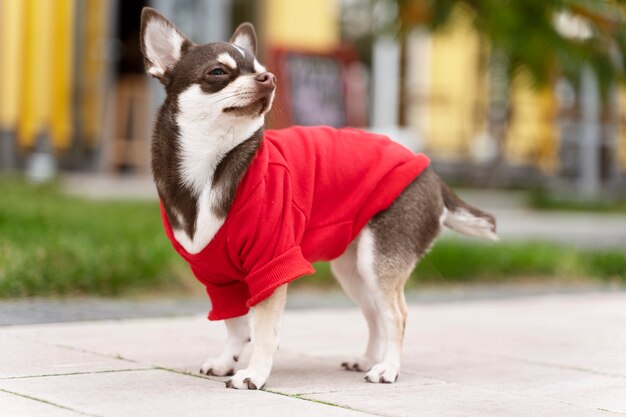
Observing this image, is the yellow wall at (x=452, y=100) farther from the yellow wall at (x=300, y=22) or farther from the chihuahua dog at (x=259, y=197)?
the chihuahua dog at (x=259, y=197)

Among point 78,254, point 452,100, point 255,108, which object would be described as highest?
point 255,108

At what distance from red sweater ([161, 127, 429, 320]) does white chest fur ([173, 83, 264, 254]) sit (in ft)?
0.21

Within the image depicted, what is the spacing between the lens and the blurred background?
26.4 ft

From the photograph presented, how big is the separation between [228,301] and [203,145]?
65 cm

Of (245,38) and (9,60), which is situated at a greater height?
(245,38)

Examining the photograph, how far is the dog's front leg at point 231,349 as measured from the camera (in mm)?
4613

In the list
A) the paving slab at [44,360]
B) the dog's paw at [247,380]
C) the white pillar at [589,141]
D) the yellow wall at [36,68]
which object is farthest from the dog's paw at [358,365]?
the white pillar at [589,141]

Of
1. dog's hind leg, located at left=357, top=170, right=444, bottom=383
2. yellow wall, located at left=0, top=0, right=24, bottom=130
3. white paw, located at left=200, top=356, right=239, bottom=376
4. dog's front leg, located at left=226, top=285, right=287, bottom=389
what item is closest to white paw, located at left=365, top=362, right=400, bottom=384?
dog's hind leg, located at left=357, top=170, right=444, bottom=383

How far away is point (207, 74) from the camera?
14.0ft

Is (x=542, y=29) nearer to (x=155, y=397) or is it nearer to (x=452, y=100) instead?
(x=155, y=397)

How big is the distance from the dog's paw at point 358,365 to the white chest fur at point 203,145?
961mm

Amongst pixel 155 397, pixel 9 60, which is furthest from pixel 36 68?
pixel 155 397

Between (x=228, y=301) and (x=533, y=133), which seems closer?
(x=228, y=301)

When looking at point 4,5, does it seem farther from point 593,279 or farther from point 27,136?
point 593,279
